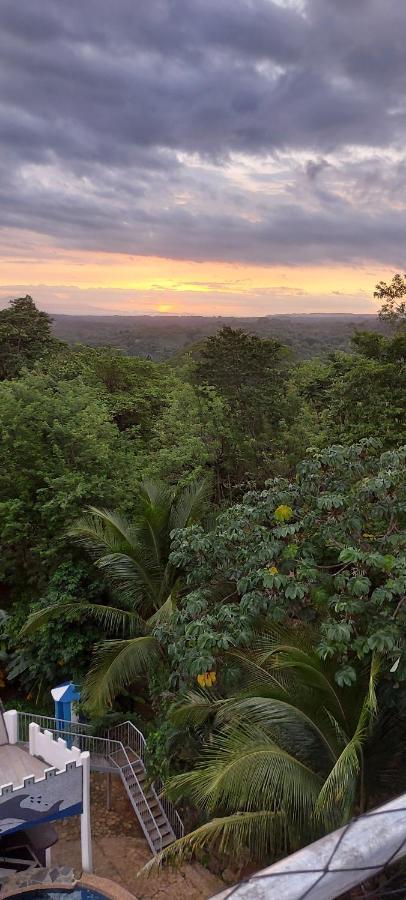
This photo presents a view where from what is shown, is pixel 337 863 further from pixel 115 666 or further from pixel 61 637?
pixel 61 637

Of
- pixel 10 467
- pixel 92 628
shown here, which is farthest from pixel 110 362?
pixel 92 628

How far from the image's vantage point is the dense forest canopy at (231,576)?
557 cm

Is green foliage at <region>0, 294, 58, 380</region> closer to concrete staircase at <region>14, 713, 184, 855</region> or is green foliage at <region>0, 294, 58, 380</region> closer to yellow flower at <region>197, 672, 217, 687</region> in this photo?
concrete staircase at <region>14, 713, 184, 855</region>

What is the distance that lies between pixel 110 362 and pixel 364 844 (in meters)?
23.8

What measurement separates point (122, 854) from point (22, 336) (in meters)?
21.7

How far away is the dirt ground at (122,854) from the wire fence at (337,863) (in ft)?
27.0

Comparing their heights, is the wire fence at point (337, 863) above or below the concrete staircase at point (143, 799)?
above

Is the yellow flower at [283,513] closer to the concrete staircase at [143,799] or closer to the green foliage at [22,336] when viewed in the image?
the concrete staircase at [143,799]

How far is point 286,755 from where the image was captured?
17.1 ft

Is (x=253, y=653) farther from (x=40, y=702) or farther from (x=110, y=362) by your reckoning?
(x=110, y=362)

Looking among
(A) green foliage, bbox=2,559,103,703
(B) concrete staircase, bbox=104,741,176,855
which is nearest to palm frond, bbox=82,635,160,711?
(B) concrete staircase, bbox=104,741,176,855

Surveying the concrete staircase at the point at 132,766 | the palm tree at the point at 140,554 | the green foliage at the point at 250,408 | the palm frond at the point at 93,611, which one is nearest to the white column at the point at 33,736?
the concrete staircase at the point at 132,766

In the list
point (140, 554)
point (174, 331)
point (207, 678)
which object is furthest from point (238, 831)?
point (174, 331)

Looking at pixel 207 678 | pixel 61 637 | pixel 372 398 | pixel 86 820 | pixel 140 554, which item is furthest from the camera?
pixel 372 398
